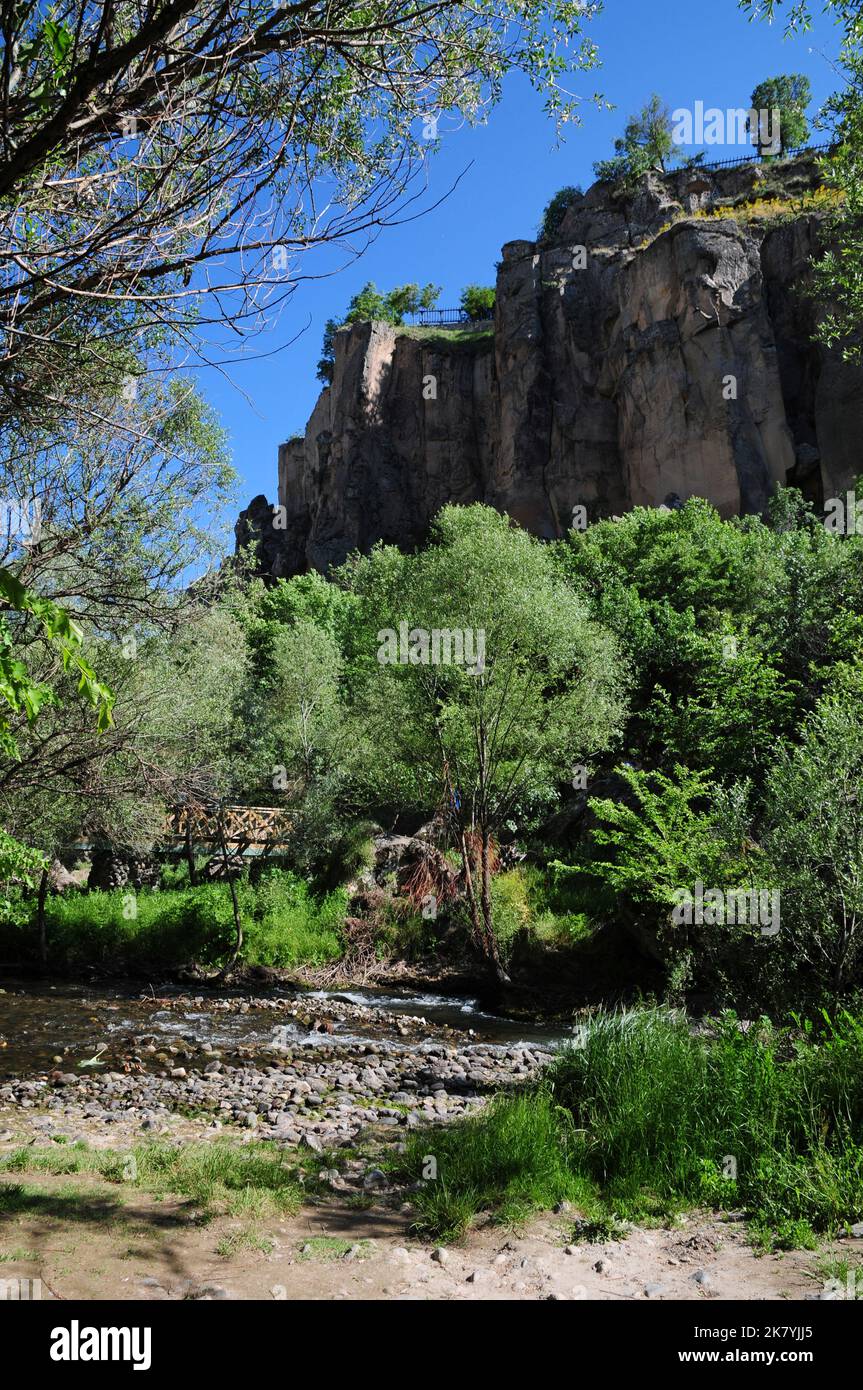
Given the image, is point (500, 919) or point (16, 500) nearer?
point (16, 500)

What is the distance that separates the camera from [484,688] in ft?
61.9

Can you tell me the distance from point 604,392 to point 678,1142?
51.5 metres

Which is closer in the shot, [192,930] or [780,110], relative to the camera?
[192,930]

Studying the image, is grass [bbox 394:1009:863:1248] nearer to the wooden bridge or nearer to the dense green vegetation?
the dense green vegetation

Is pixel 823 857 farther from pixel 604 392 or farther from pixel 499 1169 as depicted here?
pixel 604 392

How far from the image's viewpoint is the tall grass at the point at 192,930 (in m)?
21.0

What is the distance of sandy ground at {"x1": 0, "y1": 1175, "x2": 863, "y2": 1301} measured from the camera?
16.1ft

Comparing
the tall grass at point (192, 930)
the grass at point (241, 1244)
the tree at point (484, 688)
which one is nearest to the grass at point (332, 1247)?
the grass at point (241, 1244)

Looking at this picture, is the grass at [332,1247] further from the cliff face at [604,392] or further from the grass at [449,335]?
the grass at [449,335]

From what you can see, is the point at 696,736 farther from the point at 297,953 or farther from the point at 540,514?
the point at 540,514

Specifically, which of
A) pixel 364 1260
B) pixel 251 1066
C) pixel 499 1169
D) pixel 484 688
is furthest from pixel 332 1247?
pixel 484 688
